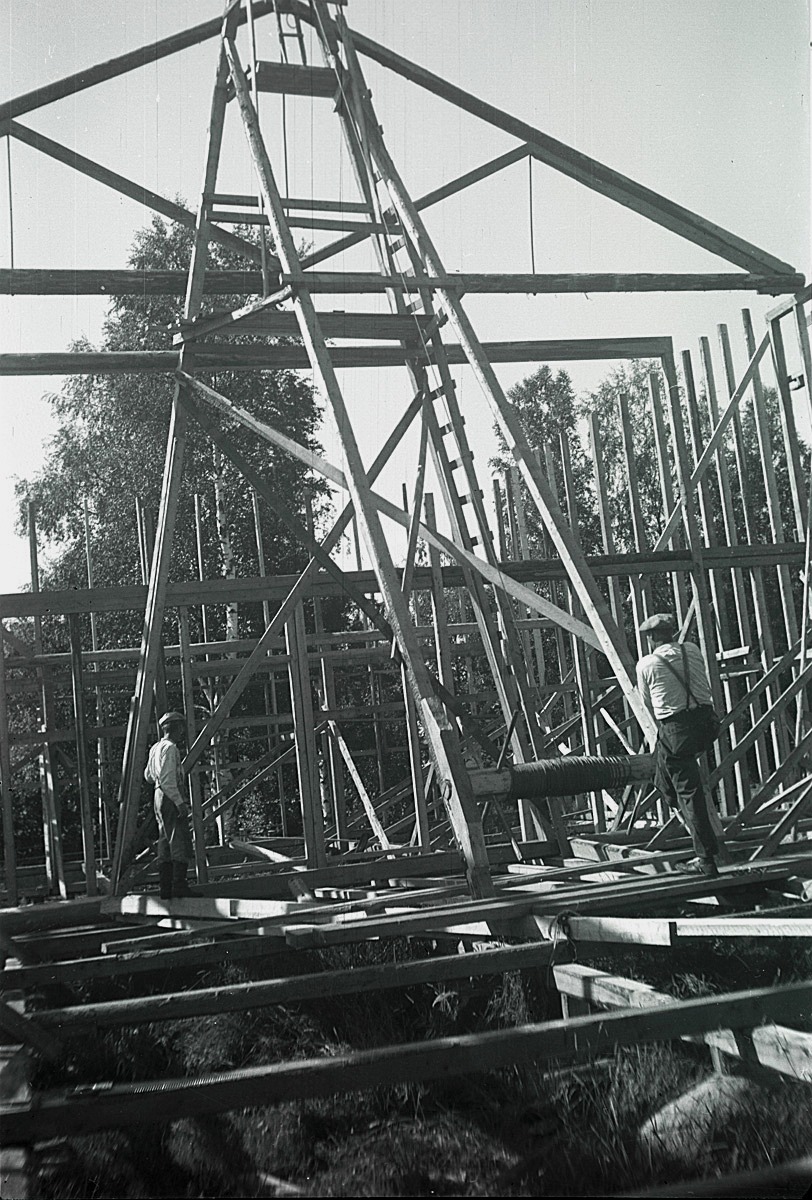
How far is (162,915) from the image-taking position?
8.12m

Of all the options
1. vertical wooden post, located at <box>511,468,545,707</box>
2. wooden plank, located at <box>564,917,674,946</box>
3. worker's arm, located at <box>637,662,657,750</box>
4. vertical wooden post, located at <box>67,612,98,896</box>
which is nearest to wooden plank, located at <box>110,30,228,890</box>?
vertical wooden post, located at <box>67,612,98,896</box>

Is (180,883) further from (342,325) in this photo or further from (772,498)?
(772,498)

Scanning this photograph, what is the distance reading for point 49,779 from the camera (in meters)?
11.7

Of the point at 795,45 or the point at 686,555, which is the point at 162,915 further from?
the point at 795,45

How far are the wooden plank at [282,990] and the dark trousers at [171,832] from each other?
12.6 ft

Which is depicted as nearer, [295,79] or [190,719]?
[295,79]

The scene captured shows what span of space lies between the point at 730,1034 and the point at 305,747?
6.28 metres

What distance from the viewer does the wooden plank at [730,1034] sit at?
4523mm

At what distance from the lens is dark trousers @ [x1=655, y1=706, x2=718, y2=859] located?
689 centimetres

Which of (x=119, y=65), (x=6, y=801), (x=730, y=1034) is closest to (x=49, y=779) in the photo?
(x=6, y=801)

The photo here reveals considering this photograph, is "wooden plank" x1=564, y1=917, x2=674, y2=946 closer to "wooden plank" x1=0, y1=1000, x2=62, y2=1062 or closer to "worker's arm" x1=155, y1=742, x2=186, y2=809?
"wooden plank" x1=0, y1=1000, x2=62, y2=1062

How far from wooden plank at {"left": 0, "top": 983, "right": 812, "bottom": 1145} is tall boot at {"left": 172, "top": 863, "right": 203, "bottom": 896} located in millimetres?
4810

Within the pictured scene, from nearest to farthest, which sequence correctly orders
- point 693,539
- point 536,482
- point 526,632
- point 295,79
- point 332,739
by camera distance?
1. point 536,482
2. point 295,79
3. point 693,539
4. point 332,739
5. point 526,632

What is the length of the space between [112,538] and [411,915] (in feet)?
65.9
